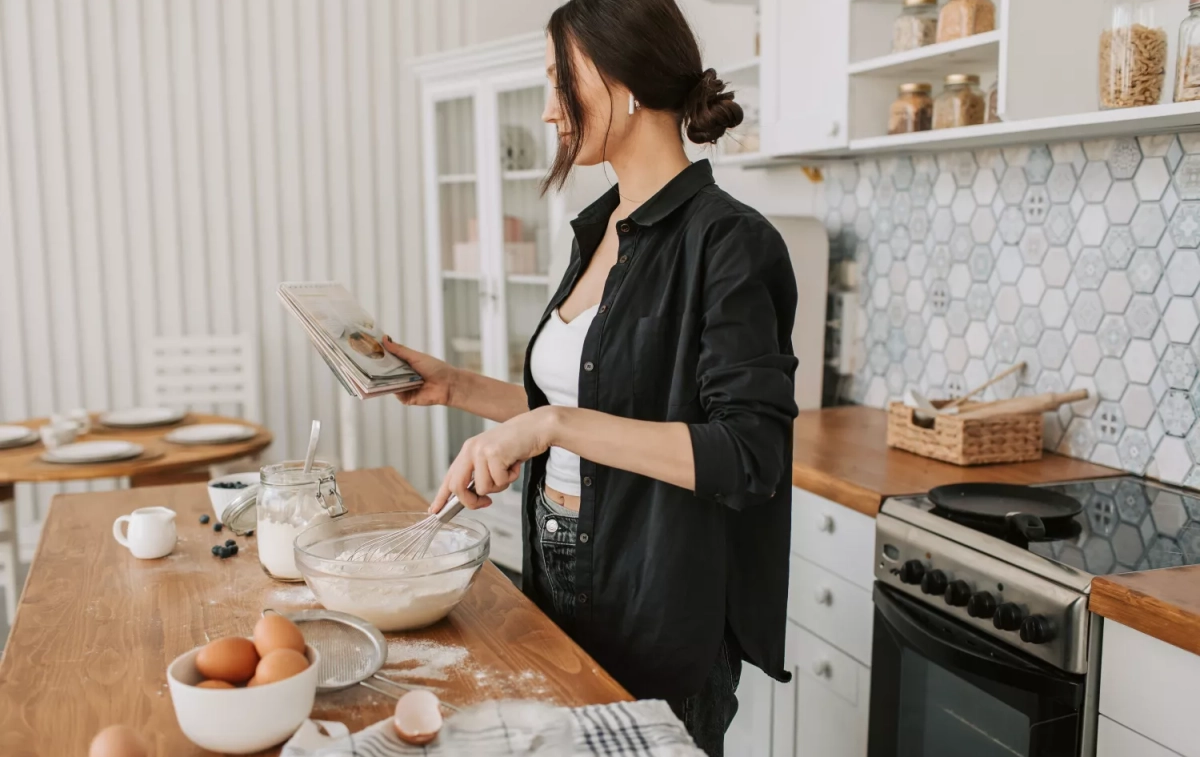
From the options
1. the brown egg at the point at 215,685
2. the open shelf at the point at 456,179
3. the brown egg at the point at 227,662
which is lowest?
the brown egg at the point at 215,685

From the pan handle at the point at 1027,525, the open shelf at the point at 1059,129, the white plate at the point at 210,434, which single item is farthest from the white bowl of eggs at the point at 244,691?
the white plate at the point at 210,434

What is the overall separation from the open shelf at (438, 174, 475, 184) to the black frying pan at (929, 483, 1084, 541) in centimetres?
269

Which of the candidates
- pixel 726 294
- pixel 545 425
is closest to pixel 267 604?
pixel 545 425

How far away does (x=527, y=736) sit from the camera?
37.6 inches

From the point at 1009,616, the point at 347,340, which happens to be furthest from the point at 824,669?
the point at 347,340

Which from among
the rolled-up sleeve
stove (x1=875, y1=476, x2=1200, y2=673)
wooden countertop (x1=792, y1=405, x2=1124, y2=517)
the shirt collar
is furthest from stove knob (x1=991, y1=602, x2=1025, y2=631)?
the shirt collar

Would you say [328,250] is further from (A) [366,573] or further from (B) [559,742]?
(B) [559,742]

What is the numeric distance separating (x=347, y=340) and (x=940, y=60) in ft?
4.80

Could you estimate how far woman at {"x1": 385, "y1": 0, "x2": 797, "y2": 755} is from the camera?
4.05 ft

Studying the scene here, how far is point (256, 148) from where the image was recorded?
14.1ft

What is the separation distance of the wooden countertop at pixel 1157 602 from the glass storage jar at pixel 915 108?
1.13m

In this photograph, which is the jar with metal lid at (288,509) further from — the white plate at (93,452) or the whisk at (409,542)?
the white plate at (93,452)

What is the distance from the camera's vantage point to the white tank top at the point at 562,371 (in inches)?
57.5

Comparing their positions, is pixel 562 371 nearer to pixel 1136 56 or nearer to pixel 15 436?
pixel 1136 56
